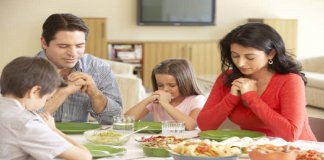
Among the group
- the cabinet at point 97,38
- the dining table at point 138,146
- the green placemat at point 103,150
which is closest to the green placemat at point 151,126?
the dining table at point 138,146

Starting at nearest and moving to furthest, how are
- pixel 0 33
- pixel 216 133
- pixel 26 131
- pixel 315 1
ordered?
pixel 26 131, pixel 216 133, pixel 0 33, pixel 315 1

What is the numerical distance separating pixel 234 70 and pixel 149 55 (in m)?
6.90

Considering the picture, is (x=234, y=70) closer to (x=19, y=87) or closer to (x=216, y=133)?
(x=216, y=133)


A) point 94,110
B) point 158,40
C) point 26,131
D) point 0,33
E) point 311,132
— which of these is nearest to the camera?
point 26,131

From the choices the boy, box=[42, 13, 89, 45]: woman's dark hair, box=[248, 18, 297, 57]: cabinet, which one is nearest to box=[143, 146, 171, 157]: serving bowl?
the boy

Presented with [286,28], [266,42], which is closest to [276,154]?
[266,42]

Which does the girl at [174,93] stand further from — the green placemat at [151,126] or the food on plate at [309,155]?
the food on plate at [309,155]

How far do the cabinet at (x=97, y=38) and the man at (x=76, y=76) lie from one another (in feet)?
21.1

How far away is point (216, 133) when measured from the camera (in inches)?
101

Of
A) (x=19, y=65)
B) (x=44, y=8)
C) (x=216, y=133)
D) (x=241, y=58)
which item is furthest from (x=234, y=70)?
(x=44, y=8)

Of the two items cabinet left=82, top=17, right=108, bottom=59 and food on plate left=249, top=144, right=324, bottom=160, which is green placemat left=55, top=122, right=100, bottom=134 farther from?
cabinet left=82, top=17, right=108, bottom=59

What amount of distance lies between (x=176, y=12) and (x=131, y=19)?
728mm

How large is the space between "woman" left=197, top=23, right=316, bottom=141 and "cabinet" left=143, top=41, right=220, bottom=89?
6.83m

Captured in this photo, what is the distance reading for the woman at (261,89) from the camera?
2.59m
